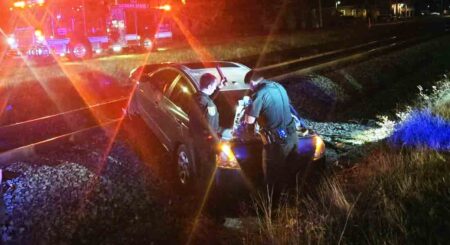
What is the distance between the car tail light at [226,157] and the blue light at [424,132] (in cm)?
333

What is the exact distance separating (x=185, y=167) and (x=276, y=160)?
1.44m

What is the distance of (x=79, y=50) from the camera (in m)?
22.7

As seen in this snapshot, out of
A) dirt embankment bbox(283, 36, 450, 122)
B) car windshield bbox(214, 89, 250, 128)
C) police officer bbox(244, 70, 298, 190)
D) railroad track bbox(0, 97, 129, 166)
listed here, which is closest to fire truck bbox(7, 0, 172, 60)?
railroad track bbox(0, 97, 129, 166)

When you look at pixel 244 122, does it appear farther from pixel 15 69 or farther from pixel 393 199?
pixel 15 69

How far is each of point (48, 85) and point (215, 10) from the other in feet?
94.2

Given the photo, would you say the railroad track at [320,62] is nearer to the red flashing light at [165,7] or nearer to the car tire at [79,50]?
the red flashing light at [165,7]

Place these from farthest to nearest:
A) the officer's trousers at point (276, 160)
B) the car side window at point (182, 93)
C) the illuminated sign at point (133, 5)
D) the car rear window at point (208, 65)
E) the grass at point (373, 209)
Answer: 1. the illuminated sign at point (133, 5)
2. the car rear window at point (208, 65)
3. the car side window at point (182, 93)
4. the officer's trousers at point (276, 160)
5. the grass at point (373, 209)

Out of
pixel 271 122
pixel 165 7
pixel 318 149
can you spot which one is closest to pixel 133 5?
pixel 165 7

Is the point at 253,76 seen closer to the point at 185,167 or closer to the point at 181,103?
the point at 181,103

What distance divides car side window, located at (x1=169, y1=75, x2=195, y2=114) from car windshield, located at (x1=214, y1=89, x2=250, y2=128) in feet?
1.28

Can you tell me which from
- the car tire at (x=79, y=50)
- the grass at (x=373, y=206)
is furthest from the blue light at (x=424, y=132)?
the car tire at (x=79, y=50)

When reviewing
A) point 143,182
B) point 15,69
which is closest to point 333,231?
point 143,182

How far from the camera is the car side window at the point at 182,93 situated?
22.7 feet

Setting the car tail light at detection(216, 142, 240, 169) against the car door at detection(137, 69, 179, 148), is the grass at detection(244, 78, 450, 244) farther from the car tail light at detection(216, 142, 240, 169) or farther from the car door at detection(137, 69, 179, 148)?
the car door at detection(137, 69, 179, 148)
